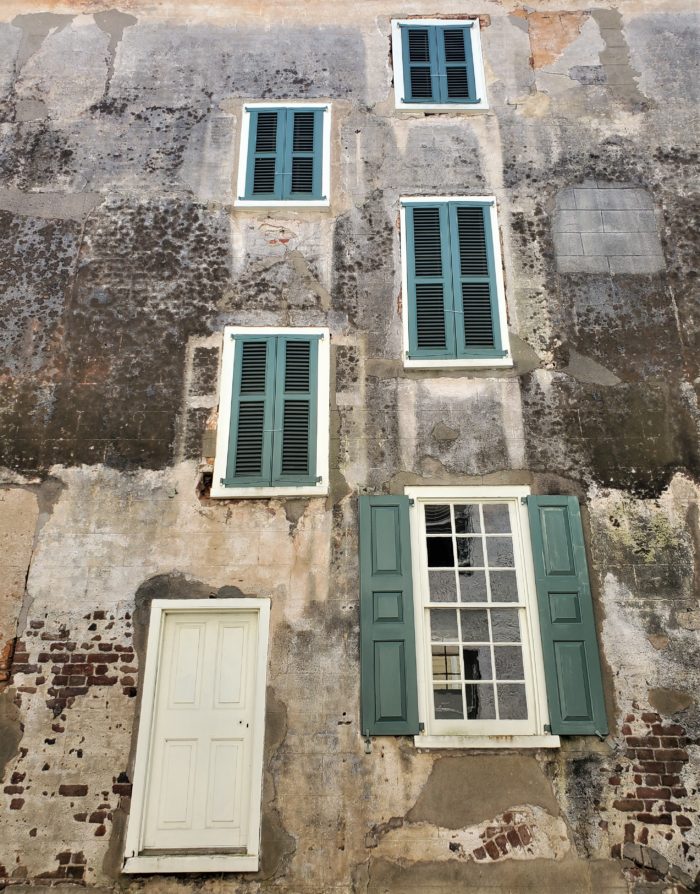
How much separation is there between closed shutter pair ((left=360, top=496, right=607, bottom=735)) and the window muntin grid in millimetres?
227

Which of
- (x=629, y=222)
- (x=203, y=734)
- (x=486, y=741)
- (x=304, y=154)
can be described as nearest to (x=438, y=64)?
(x=304, y=154)

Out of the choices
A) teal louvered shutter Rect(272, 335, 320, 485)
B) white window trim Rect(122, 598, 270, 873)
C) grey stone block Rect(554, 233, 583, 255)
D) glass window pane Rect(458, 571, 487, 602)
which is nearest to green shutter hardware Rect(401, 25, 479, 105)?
grey stone block Rect(554, 233, 583, 255)

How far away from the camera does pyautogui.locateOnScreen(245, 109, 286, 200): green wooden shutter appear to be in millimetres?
8594

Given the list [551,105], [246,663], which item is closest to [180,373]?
A: [246,663]

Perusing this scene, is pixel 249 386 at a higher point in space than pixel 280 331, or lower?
lower

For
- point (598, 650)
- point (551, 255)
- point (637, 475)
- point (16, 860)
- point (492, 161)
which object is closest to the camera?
point (16, 860)

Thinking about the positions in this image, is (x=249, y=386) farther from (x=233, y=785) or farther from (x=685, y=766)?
(x=685, y=766)

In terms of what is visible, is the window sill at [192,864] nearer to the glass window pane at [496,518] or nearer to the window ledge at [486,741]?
the window ledge at [486,741]

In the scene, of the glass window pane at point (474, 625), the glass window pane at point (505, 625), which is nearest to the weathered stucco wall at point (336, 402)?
the glass window pane at point (505, 625)

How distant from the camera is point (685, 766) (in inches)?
241

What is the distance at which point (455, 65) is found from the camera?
9336 mm

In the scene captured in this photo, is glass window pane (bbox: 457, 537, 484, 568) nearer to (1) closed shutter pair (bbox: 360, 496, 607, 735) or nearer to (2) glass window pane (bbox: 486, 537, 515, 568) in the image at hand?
(2) glass window pane (bbox: 486, 537, 515, 568)

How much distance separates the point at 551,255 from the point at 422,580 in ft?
13.2

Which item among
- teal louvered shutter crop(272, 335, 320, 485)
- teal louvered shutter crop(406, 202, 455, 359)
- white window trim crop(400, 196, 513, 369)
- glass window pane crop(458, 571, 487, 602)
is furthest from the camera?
teal louvered shutter crop(406, 202, 455, 359)
